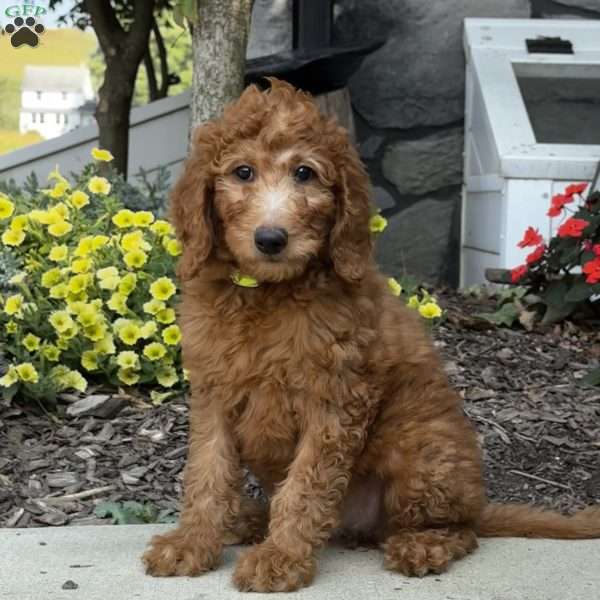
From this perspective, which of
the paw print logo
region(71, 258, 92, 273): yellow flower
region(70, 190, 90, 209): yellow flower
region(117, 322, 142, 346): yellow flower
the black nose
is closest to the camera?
the black nose

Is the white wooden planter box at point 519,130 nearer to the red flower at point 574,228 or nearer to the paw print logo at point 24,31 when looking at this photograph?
the red flower at point 574,228

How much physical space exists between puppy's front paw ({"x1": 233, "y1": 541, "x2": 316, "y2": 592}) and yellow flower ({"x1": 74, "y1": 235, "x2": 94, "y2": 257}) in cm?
217

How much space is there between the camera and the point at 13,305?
4.76m

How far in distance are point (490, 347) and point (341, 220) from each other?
2.59m

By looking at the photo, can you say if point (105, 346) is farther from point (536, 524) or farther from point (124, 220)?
point (536, 524)

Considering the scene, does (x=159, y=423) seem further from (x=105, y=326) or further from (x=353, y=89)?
(x=353, y=89)

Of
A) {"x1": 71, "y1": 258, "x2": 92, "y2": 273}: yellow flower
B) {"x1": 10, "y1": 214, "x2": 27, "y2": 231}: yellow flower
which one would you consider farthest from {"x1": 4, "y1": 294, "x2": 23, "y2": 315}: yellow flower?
{"x1": 10, "y1": 214, "x2": 27, "y2": 231}: yellow flower

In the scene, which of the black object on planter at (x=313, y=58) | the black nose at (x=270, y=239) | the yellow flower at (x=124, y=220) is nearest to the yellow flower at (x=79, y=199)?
the yellow flower at (x=124, y=220)

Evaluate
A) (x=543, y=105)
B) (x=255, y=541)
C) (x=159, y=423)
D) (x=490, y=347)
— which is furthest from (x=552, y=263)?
(x=255, y=541)

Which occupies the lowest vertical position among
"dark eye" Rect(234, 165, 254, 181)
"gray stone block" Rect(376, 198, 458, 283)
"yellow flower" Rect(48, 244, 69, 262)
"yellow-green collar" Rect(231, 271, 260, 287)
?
"gray stone block" Rect(376, 198, 458, 283)

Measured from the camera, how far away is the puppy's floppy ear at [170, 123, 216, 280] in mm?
3229

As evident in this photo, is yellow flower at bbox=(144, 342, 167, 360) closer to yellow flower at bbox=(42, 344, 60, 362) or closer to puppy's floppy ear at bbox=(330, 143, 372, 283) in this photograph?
yellow flower at bbox=(42, 344, 60, 362)

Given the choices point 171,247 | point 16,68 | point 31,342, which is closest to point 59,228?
point 171,247

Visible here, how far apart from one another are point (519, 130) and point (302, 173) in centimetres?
399
